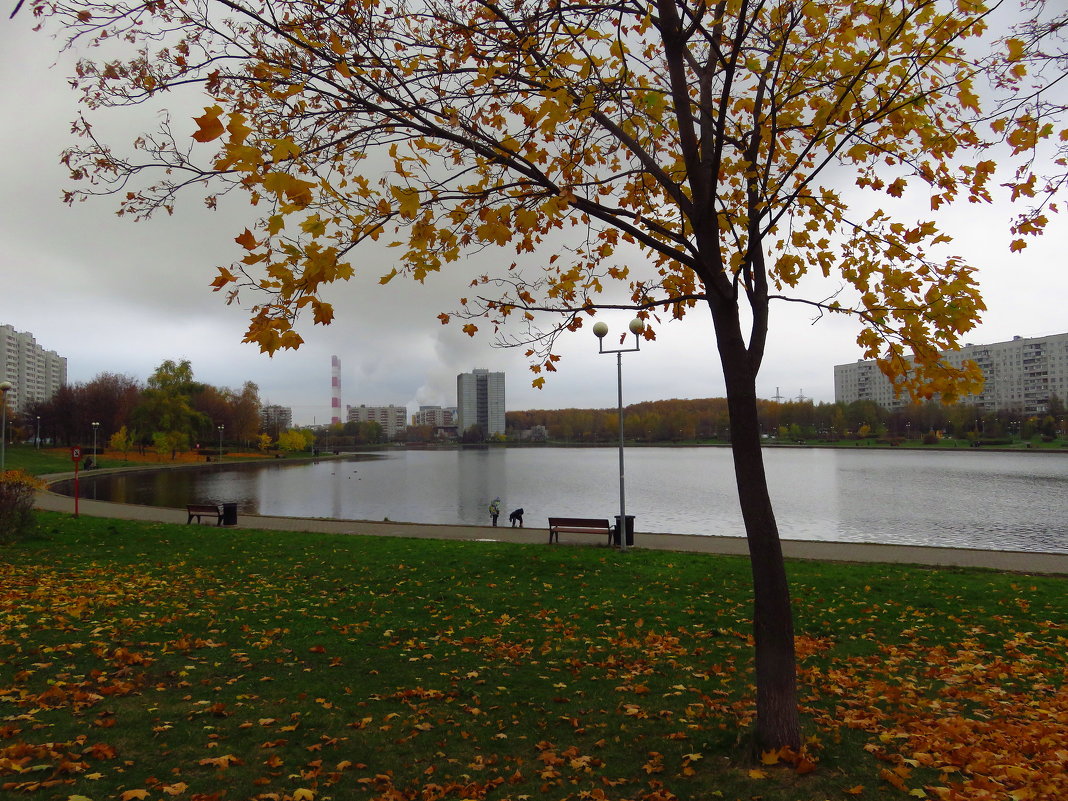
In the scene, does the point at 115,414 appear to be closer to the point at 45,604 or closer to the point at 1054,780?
the point at 45,604

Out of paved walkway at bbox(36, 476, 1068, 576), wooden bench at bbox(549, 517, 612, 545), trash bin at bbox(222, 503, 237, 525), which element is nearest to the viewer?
paved walkway at bbox(36, 476, 1068, 576)

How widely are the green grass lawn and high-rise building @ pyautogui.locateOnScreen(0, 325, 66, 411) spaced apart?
15732cm

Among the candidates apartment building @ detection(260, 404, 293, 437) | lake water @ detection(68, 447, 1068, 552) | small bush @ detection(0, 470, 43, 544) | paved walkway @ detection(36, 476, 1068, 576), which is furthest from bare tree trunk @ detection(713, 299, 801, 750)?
apartment building @ detection(260, 404, 293, 437)

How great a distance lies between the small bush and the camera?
1284 cm

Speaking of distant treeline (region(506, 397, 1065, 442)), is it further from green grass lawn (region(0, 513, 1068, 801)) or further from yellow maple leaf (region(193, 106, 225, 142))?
yellow maple leaf (region(193, 106, 225, 142))

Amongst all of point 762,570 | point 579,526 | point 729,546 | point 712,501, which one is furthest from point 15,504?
point 712,501

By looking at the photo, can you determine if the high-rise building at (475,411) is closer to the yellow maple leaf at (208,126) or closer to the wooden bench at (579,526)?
the wooden bench at (579,526)

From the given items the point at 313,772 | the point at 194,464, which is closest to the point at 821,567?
the point at 313,772

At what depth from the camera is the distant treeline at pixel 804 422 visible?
120 metres

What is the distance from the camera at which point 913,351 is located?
406 centimetres

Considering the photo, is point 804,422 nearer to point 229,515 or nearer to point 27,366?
point 229,515

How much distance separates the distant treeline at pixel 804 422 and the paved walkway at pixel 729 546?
89.5 metres

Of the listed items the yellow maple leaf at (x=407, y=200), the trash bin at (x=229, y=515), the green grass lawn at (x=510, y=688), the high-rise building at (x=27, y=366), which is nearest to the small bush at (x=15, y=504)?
the green grass lawn at (x=510, y=688)

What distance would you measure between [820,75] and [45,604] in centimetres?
987
